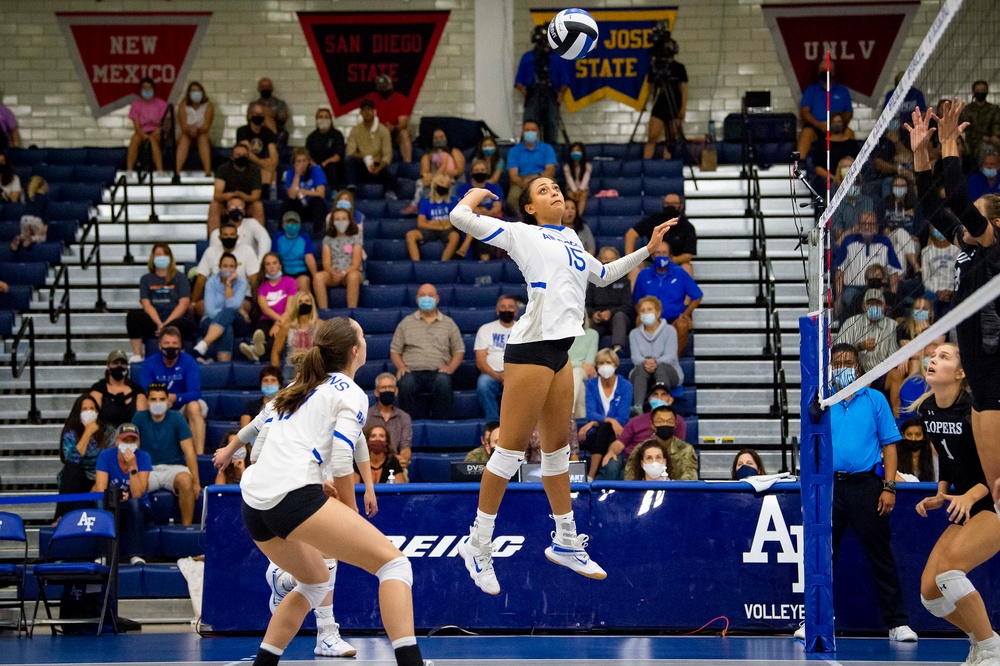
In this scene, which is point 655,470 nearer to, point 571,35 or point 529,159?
point 571,35

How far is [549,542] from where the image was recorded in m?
9.85

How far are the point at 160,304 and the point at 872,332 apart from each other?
10.00 meters

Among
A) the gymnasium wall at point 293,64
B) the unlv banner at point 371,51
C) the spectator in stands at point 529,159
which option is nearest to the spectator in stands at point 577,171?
the spectator in stands at point 529,159

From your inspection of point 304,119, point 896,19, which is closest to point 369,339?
point 304,119

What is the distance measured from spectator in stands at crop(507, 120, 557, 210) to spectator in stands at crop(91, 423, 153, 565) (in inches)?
250

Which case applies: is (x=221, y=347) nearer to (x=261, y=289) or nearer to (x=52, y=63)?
(x=261, y=289)

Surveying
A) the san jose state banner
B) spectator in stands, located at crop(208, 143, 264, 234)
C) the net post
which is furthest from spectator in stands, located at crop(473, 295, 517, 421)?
the san jose state banner

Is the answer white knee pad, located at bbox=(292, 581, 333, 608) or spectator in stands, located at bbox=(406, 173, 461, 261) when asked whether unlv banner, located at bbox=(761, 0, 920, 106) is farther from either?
white knee pad, located at bbox=(292, 581, 333, 608)

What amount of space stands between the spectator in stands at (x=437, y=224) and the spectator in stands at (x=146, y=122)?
531 centimetres

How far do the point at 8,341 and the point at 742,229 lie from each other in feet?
33.3

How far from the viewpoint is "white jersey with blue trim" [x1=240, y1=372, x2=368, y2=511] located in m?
5.93

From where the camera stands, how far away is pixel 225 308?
14.9 meters

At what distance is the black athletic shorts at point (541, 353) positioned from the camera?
6.85 meters

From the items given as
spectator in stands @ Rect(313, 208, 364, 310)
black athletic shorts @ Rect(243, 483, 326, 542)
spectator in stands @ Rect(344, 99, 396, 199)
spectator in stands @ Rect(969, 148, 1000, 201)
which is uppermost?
spectator in stands @ Rect(344, 99, 396, 199)
